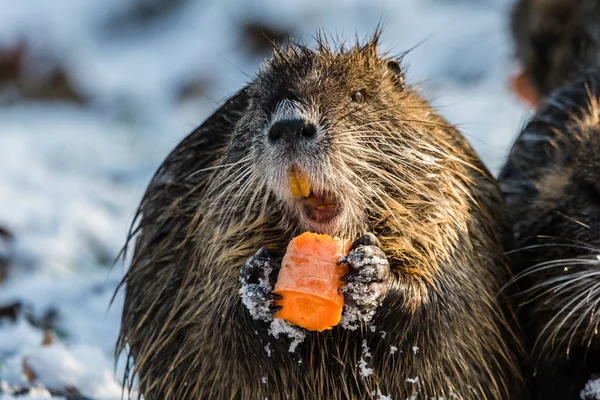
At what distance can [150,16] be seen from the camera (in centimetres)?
1073

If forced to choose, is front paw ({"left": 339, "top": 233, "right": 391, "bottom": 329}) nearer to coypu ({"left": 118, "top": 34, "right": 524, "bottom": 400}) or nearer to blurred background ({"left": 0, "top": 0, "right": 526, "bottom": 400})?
coypu ({"left": 118, "top": 34, "right": 524, "bottom": 400})

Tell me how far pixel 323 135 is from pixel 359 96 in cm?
29

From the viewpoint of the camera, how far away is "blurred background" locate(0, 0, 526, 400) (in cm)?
445

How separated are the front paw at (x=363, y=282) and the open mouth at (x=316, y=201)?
123 mm

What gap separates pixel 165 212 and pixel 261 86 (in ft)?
2.13

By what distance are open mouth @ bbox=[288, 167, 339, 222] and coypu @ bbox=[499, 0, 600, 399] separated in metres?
0.72

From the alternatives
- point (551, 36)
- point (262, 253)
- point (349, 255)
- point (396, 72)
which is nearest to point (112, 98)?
point (551, 36)

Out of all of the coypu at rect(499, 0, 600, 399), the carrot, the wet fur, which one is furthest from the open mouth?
the wet fur

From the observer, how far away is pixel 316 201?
104 inches

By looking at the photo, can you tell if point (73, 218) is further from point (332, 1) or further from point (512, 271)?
point (332, 1)

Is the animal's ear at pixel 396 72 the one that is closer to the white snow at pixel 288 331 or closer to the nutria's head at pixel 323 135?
the nutria's head at pixel 323 135

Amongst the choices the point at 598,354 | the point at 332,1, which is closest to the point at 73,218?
the point at 598,354

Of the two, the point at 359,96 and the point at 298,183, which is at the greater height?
the point at 359,96

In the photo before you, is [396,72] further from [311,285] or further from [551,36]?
[551,36]
